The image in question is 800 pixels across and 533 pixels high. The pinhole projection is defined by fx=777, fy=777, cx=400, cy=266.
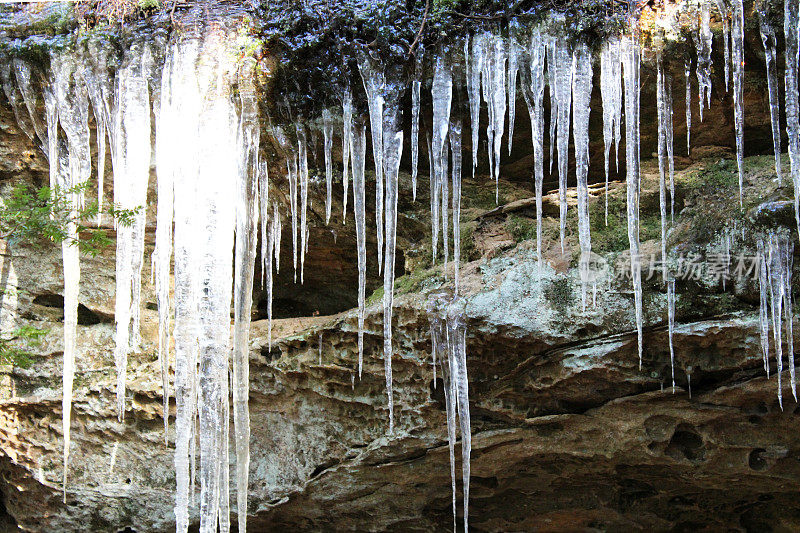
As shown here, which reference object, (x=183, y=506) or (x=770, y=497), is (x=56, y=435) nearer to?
(x=183, y=506)

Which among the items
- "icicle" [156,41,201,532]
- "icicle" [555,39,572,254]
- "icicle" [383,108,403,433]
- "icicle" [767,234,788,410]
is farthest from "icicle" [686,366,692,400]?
"icicle" [156,41,201,532]

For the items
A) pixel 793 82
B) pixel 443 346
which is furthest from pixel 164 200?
pixel 793 82

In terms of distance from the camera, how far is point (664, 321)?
5.88 m

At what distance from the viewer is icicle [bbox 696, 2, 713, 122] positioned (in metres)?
5.52

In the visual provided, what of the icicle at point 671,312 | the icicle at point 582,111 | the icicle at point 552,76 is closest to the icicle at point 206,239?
the icicle at point 552,76

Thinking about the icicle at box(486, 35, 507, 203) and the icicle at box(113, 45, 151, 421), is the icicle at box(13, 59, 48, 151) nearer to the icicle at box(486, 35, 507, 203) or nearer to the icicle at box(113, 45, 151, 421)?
the icicle at box(113, 45, 151, 421)

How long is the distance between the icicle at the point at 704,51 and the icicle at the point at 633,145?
0.45m


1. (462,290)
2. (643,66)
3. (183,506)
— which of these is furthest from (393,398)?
(643,66)

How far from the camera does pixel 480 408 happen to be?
6.45m

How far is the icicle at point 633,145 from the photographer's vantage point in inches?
214

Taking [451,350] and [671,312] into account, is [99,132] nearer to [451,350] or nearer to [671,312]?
[451,350]

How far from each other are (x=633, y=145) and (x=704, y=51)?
87 centimetres

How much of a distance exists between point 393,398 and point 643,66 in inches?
130

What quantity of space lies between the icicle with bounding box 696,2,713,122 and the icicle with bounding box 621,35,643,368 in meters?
0.45
